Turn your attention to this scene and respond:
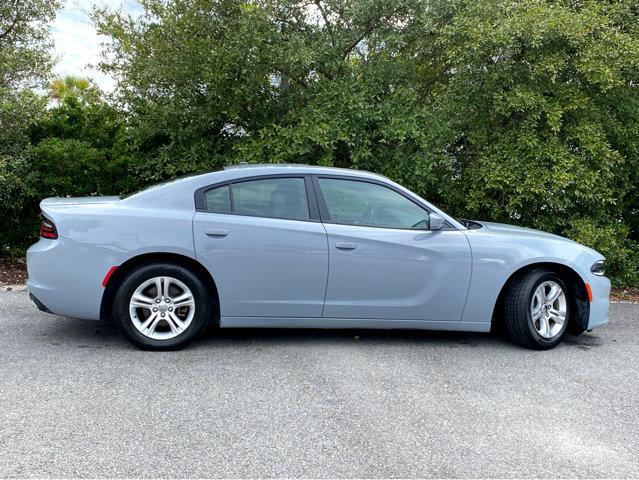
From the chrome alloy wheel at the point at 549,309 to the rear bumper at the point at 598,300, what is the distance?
246mm

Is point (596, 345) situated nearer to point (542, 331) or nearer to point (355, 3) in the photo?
point (542, 331)

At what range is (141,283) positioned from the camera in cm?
489

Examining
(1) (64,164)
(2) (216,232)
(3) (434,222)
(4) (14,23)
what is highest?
(4) (14,23)

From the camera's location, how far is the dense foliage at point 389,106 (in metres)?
7.48

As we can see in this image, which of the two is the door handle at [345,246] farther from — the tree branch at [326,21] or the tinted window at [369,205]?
the tree branch at [326,21]

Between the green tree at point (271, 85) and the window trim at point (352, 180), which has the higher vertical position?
the green tree at point (271, 85)

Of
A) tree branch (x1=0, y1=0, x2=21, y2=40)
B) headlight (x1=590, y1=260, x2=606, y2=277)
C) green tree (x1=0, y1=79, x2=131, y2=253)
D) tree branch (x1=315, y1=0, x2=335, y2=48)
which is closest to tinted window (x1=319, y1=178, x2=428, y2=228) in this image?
headlight (x1=590, y1=260, x2=606, y2=277)

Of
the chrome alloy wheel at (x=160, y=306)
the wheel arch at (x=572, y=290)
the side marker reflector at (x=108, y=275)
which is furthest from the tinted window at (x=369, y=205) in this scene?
the side marker reflector at (x=108, y=275)

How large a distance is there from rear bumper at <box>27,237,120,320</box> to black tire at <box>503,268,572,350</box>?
3.28m

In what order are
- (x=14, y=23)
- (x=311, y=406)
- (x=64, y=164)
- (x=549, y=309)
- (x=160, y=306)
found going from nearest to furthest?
(x=311, y=406), (x=160, y=306), (x=549, y=309), (x=64, y=164), (x=14, y=23)

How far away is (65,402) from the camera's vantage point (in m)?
3.92

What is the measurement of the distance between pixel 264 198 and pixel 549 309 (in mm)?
2653

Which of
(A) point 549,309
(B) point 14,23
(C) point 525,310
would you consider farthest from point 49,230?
(B) point 14,23

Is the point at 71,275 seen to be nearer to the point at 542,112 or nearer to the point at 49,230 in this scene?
the point at 49,230
